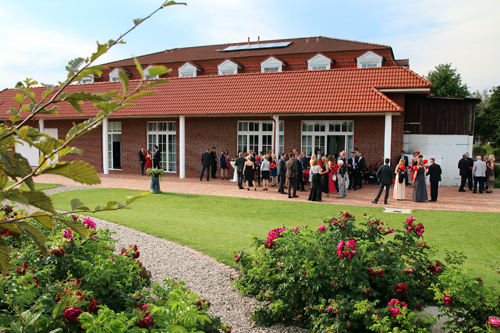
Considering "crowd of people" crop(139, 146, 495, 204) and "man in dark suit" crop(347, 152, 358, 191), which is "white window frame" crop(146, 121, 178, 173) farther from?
"man in dark suit" crop(347, 152, 358, 191)

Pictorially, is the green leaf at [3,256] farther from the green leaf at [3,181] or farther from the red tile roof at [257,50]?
the red tile roof at [257,50]

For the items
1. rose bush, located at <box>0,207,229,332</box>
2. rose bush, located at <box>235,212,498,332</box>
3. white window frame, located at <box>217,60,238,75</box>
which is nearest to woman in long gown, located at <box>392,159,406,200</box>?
rose bush, located at <box>235,212,498,332</box>

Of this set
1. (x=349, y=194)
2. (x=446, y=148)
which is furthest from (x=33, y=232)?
(x=446, y=148)

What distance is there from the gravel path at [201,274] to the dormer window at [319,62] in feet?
78.6

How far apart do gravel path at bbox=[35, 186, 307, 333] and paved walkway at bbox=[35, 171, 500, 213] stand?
7.48 metres

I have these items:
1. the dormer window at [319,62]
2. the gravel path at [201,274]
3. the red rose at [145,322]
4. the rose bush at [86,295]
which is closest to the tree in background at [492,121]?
the dormer window at [319,62]

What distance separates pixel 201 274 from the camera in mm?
5656

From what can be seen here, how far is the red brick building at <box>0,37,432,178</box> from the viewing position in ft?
58.8

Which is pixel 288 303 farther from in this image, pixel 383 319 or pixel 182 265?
pixel 182 265

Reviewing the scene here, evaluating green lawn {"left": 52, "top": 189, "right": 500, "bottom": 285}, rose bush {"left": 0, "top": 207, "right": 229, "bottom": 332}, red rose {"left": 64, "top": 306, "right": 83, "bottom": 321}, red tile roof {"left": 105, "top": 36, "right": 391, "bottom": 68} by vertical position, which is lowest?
green lawn {"left": 52, "top": 189, "right": 500, "bottom": 285}

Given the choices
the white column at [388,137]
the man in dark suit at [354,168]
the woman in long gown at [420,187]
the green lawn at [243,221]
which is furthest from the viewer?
the man in dark suit at [354,168]

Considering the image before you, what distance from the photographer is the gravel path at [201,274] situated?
4394mm

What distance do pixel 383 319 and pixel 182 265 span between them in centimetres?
360

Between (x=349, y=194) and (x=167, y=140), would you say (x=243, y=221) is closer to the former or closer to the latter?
(x=349, y=194)
